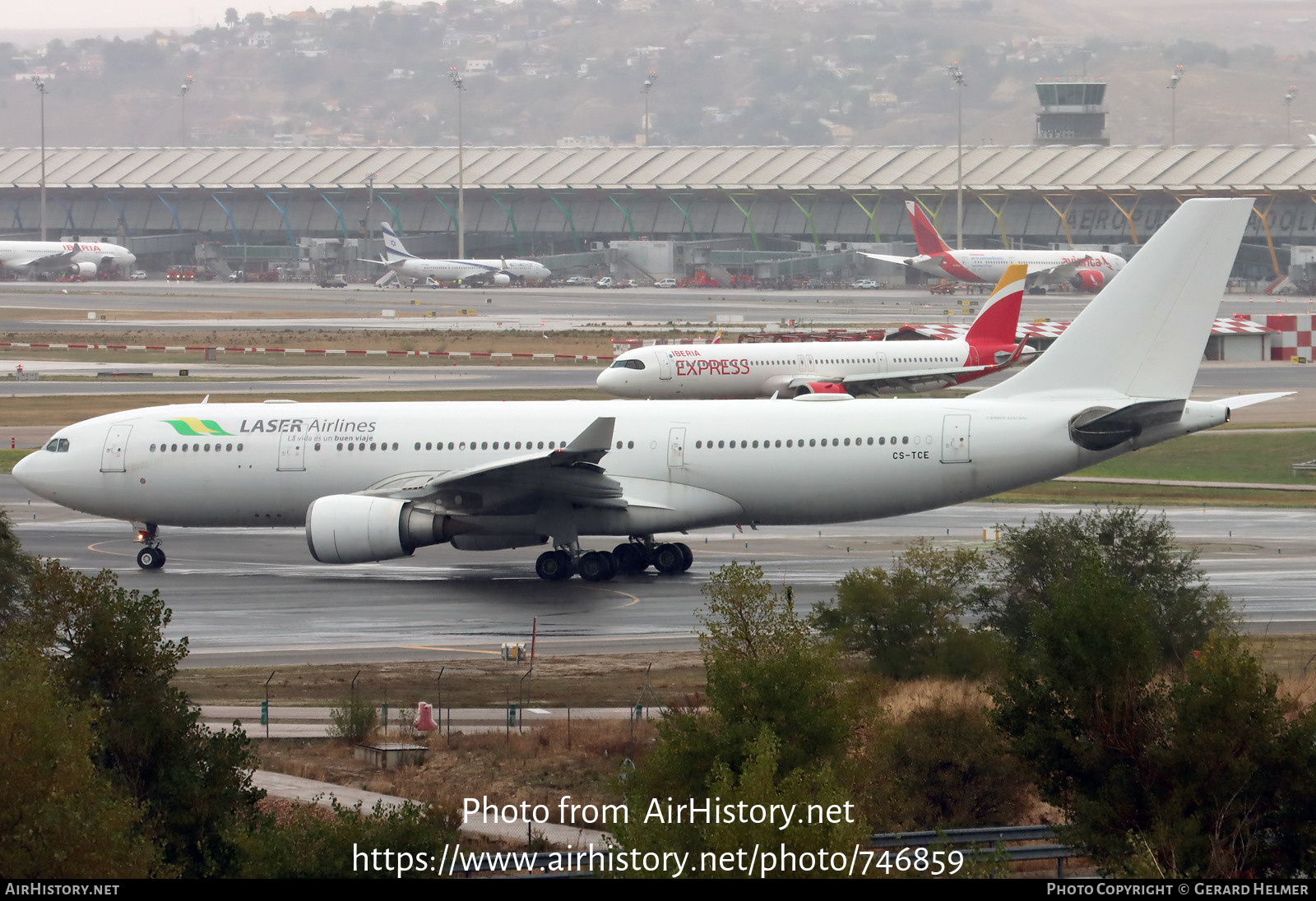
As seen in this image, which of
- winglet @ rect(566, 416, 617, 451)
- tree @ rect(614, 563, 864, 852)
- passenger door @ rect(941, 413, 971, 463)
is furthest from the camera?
passenger door @ rect(941, 413, 971, 463)

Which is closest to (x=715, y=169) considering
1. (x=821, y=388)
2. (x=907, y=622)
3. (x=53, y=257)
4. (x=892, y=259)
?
(x=892, y=259)

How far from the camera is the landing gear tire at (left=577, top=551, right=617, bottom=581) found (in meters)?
33.4

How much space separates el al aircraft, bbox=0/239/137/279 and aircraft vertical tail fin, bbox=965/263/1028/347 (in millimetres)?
122243

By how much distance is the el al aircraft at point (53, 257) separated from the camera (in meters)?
162

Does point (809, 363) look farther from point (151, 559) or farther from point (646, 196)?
point (646, 196)

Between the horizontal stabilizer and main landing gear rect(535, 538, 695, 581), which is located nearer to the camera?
the horizontal stabilizer

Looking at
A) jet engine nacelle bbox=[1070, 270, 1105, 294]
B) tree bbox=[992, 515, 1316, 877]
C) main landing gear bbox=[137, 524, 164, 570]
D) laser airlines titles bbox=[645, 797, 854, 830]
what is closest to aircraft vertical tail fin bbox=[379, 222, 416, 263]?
jet engine nacelle bbox=[1070, 270, 1105, 294]

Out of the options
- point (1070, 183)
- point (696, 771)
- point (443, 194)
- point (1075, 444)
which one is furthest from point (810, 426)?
point (443, 194)

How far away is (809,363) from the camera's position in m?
63.1

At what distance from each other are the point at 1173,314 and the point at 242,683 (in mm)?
19338

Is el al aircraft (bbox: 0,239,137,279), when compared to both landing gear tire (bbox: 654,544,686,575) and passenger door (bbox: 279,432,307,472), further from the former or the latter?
landing gear tire (bbox: 654,544,686,575)

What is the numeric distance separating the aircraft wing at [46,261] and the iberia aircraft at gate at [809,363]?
117 m

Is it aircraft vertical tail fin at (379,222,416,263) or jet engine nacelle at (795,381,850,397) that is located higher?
aircraft vertical tail fin at (379,222,416,263)

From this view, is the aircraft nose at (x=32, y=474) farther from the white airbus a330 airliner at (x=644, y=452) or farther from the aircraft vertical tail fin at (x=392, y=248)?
the aircraft vertical tail fin at (x=392, y=248)
